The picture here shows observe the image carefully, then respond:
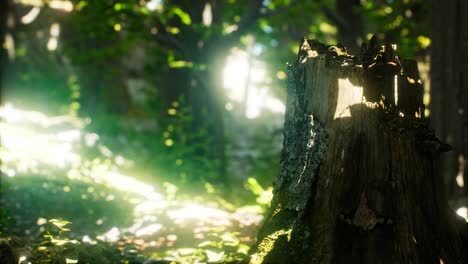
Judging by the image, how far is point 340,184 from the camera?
9.44ft

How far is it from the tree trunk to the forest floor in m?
0.72

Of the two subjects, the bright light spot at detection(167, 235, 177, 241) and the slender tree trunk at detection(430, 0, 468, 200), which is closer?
the bright light spot at detection(167, 235, 177, 241)

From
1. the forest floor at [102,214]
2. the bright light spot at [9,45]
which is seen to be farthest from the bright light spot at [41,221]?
the bright light spot at [9,45]

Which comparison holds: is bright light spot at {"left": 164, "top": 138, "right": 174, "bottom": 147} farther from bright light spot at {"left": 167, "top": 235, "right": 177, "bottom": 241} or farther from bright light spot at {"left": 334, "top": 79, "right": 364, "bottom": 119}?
bright light spot at {"left": 334, "top": 79, "right": 364, "bottom": 119}

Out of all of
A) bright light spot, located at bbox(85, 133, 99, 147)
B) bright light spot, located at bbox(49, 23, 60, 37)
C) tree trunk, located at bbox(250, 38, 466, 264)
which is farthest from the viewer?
bright light spot, located at bbox(49, 23, 60, 37)

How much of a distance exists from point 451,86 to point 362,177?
361cm

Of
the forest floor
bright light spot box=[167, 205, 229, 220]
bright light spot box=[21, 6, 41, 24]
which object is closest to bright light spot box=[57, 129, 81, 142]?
the forest floor

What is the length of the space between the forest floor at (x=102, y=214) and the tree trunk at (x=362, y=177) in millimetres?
720

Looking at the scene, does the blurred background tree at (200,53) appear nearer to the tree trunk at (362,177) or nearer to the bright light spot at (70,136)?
the bright light spot at (70,136)

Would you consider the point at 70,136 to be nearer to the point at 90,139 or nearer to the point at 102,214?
the point at 90,139

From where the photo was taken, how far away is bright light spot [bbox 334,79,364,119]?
294 cm

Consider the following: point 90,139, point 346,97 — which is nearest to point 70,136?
point 90,139

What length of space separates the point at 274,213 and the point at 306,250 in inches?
16.3

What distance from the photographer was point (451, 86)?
5.69 metres
